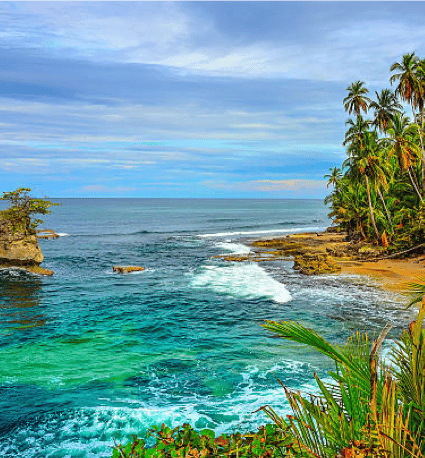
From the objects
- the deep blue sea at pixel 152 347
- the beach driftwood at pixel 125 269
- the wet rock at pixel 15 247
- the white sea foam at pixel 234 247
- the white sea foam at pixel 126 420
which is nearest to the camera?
the white sea foam at pixel 126 420

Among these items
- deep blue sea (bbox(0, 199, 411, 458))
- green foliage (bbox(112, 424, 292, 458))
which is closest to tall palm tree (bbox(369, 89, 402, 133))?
deep blue sea (bbox(0, 199, 411, 458))

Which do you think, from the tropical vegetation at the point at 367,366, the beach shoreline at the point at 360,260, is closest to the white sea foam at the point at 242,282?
the beach shoreline at the point at 360,260

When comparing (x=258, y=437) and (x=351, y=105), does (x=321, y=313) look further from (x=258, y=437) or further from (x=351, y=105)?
(x=351, y=105)

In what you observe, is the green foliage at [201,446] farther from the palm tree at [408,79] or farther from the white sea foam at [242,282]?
the palm tree at [408,79]

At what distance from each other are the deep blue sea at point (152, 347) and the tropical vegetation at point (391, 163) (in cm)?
1191

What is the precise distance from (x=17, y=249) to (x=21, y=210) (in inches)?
138

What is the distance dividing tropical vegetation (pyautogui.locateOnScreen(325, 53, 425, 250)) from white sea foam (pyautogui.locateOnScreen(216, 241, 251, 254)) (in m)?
13.5

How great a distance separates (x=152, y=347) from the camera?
17.4 meters

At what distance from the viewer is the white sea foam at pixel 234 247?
48.7 metres

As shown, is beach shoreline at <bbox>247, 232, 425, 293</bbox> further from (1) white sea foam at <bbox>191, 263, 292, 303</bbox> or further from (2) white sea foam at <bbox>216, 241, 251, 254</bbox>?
(1) white sea foam at <bbox>191, 263, 292, 303</bbox>

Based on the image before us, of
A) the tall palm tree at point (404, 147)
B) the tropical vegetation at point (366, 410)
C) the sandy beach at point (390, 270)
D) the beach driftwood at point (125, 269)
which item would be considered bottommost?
the sandy beach at point (390, 270)

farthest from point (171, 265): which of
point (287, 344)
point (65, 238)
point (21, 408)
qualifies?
point (65, 238)

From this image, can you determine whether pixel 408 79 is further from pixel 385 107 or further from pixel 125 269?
pixel 125 269

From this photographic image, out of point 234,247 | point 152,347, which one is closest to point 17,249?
point 152,347
